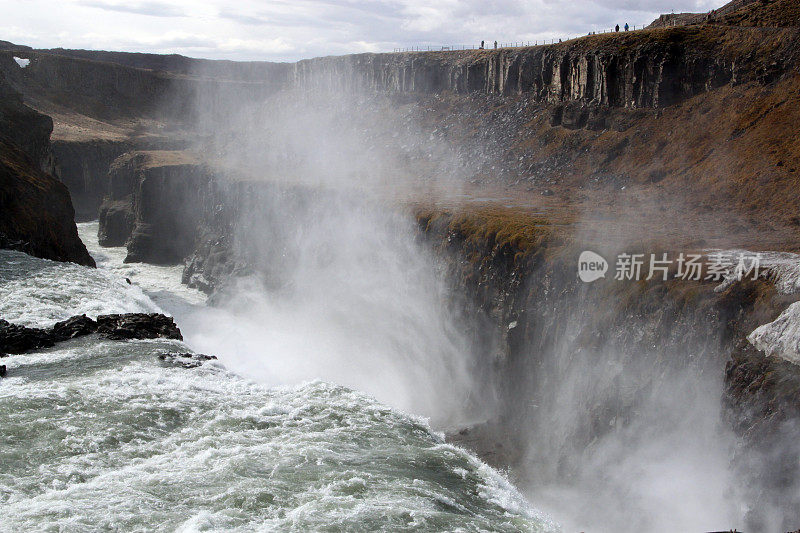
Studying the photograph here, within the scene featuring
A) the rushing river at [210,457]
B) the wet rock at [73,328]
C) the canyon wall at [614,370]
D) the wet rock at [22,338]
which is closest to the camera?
the rushing river at [210,457]

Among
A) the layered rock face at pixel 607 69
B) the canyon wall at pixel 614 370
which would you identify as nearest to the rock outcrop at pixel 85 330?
the canyon wall at pixel 614 370

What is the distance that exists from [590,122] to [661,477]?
40218 millimetres

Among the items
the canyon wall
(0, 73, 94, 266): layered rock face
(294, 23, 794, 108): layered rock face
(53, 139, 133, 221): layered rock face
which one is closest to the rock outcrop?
(0, 73, 94, 266): layered rock face

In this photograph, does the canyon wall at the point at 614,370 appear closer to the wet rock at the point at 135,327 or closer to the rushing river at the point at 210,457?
the rushing river at the point at 210,457

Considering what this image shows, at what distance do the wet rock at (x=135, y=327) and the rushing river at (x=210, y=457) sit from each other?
1.10m

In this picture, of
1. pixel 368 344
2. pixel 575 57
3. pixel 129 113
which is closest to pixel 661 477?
pixel 368 344

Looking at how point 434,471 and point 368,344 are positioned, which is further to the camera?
point 368,344

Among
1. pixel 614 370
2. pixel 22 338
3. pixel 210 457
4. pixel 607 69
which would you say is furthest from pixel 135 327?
pixel 607 69

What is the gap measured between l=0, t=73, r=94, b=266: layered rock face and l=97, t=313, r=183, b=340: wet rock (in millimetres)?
14381

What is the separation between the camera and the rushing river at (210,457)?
16.3m

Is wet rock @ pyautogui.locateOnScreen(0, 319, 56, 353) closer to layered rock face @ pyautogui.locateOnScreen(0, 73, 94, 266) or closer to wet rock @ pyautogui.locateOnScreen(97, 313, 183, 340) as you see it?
wet rock @ pyautogui.locateOnScreen(97, 313, 183, 340)

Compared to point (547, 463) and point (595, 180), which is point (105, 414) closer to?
point (547, 463)

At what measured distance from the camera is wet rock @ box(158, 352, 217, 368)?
25448mm

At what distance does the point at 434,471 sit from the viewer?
20.1 metres
